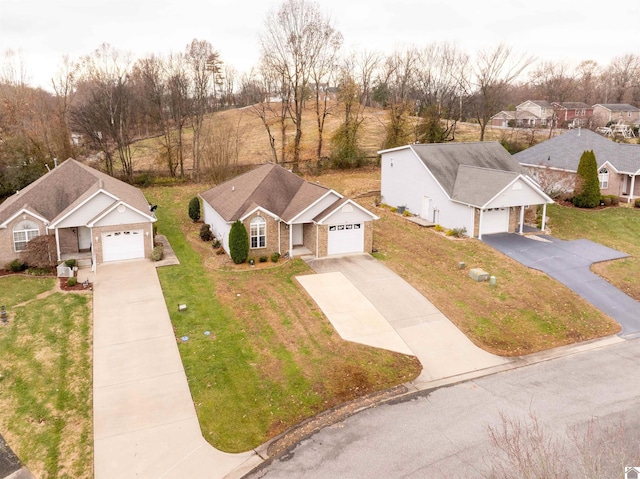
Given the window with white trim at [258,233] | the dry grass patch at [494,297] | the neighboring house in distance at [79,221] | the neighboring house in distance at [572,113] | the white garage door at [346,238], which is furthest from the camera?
the neighboring house in distance at [572,113]

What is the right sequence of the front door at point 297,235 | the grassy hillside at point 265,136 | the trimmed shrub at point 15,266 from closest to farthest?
the trimmed shrub at point 15,266
the front door at point 297,235
the grassy hillside at point 265,136

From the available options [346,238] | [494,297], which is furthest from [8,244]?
[494,297]

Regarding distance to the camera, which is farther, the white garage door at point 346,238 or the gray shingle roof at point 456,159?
the gray shingle roof at point 456,159

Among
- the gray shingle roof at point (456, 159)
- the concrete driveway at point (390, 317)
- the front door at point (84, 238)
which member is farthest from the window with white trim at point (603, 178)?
the front door at point (84, 238)

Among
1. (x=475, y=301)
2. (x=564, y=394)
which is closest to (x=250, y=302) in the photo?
(x=475, y=301)

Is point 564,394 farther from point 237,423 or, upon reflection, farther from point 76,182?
point 76,182

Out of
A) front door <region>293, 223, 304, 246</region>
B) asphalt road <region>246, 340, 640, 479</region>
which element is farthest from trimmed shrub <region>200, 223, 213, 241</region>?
asphalt road <region>246, 340, 640, 479</region>

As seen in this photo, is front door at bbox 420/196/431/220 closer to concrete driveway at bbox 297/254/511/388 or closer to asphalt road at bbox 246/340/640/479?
concrete driveway at bbox 297/254/511/388

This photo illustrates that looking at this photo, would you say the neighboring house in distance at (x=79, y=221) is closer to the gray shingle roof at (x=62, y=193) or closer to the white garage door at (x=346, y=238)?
the gray shingle roof at (x=62, y=193)
